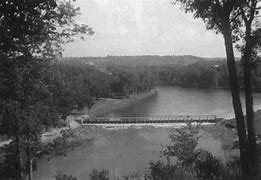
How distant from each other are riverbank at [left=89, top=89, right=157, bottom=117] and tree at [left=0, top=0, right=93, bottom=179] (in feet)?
128

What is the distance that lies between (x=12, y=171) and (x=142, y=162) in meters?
12.7

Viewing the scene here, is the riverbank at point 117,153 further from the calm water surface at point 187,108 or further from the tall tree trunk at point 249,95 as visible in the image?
the tall tree trunk at point 249,95

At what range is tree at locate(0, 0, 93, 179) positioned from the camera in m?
4.43

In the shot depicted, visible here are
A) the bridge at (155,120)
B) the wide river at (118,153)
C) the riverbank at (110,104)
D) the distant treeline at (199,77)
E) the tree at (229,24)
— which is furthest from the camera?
the distant treeline at (199,77)

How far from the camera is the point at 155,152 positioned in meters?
24.2

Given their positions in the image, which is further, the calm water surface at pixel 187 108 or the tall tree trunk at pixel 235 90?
the calm water surface at pixel 187 108

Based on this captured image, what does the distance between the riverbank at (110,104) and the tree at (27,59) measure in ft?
128

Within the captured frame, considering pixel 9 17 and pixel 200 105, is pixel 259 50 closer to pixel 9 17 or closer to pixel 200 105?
pixel 9 17

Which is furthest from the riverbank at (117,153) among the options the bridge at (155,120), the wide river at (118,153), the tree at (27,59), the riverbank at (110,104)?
the riverbank at (110,104)

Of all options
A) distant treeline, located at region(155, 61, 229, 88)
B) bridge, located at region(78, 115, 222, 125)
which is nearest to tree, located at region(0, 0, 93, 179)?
bridge, located at region(78, 115, 222, 125)

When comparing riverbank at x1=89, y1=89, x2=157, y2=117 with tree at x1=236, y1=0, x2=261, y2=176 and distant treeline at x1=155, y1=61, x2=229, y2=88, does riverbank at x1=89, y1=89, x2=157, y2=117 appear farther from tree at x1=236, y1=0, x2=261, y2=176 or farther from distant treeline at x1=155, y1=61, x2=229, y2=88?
tree at x1=236, y1=0, x2=261, y2=176

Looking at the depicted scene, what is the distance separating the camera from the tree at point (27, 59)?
443 cm

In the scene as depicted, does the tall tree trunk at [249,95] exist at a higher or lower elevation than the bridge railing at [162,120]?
higher

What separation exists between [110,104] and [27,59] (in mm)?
47401
